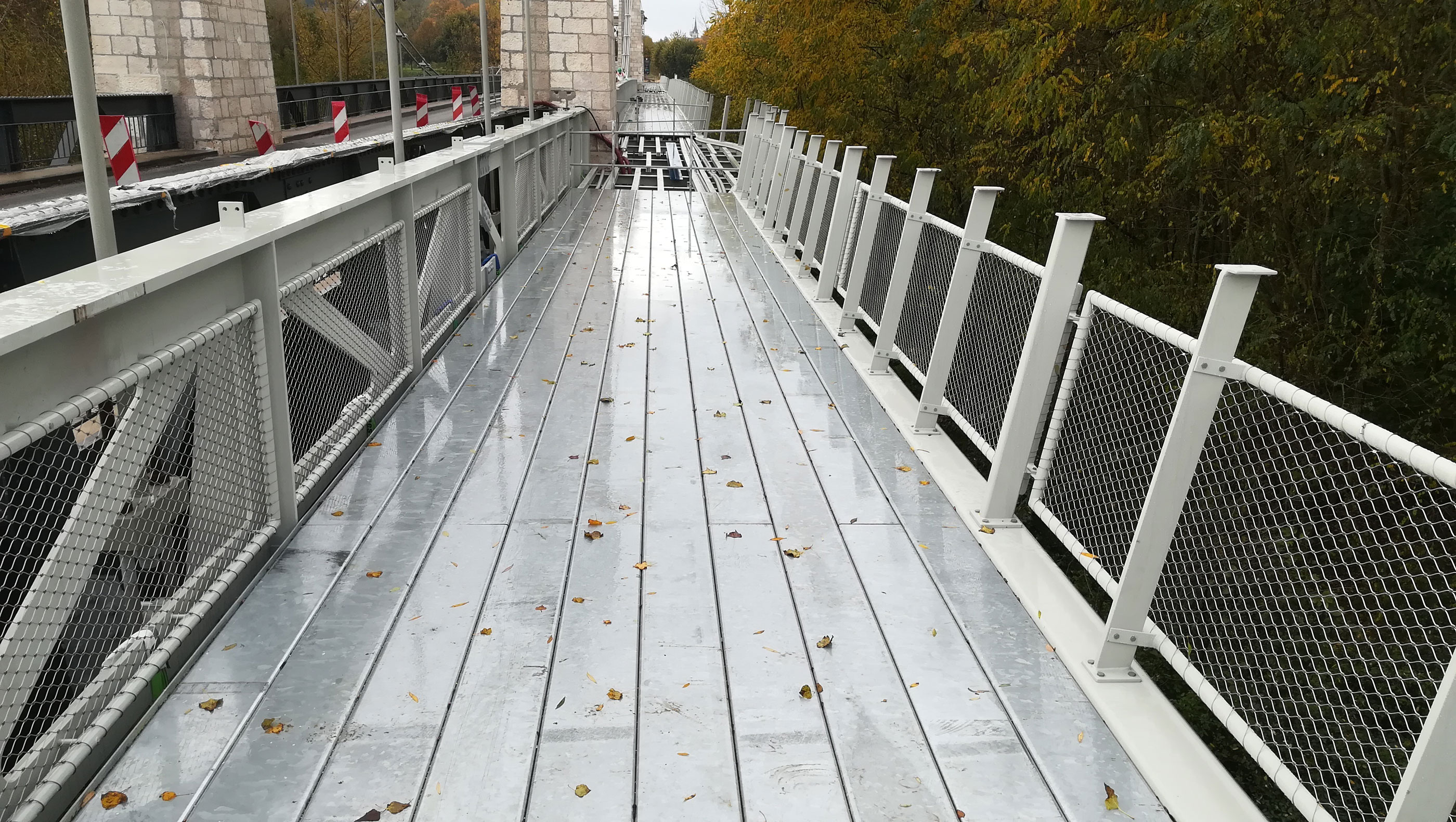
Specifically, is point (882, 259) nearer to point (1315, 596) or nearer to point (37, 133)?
point (1315, 596)

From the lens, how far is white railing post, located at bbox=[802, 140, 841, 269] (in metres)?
9.42

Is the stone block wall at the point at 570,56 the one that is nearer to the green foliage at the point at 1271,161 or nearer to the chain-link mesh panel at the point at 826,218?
the green foliage at the point at 1271,161

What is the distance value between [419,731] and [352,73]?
50789 millimetres

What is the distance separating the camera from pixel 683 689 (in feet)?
10.2

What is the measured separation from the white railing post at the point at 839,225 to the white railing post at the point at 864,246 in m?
0.72

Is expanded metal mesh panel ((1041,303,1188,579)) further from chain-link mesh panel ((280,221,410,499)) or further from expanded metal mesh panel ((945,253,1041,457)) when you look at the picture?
chain-link mesh panel ((280,221,410,499))

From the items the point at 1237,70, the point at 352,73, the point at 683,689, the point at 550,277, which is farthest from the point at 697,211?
the point at 352,73

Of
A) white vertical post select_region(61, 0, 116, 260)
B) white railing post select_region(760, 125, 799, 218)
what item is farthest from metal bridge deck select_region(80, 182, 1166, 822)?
white railing post select_region(760, 125, 799, 218)

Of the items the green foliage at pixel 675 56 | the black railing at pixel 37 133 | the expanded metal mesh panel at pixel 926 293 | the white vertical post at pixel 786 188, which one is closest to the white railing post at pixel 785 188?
the white vertical post at pixel 786 188

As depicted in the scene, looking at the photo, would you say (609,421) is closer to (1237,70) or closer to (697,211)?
(1237,70)

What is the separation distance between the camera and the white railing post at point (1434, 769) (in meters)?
2.07

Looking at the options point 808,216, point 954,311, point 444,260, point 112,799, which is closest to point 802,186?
point 808,216

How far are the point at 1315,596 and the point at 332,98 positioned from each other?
94.9ft

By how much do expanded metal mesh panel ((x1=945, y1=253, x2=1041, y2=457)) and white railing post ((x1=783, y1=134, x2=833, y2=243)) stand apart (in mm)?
4939
